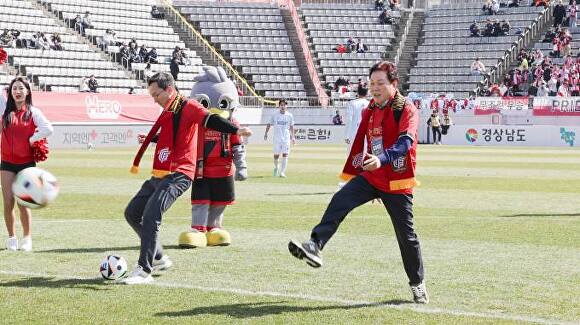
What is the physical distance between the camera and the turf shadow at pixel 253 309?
25.2ft

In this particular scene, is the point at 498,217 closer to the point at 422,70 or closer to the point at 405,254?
the point at 405,254

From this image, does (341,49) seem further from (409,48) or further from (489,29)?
(489,29)

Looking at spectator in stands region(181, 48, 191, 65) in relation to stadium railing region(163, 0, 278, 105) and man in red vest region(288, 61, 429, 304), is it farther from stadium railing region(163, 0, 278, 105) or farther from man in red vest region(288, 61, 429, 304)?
man in red vest region(288, 61, 429, 304)

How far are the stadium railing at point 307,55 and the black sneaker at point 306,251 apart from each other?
46.6 m

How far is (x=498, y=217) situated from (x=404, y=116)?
25.7ft

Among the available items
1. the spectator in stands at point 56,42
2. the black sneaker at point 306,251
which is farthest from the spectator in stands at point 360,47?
the black sneaker at point 306,251

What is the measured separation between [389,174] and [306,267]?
2381mm

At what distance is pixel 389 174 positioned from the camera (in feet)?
26.5

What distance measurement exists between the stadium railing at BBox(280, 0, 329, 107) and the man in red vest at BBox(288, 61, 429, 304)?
46.1 metres

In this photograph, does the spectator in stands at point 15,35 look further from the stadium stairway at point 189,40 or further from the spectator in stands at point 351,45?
the spectator in stands at point 351,45

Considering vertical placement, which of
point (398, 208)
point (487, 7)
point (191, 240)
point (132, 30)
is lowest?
point (191, 240)

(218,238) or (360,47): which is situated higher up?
(360,47)

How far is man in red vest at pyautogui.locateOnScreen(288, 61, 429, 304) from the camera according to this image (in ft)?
26.3

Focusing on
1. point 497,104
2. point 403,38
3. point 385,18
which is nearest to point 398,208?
point 497,104
